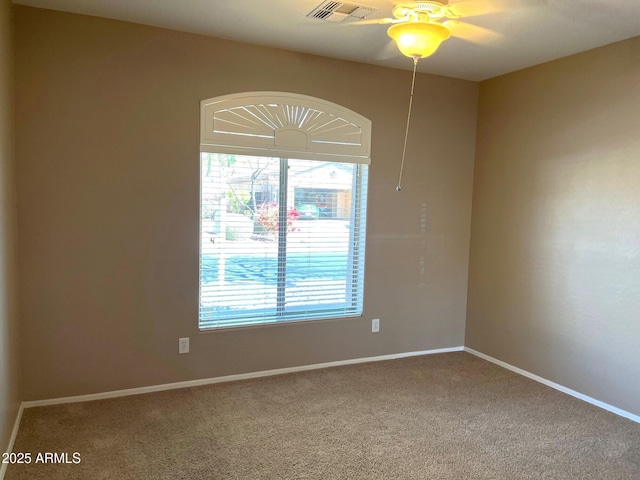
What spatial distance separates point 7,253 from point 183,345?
4.41 feet

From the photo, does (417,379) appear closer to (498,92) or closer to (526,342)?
(526,342)

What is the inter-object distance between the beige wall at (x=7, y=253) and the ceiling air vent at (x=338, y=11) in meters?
1.71

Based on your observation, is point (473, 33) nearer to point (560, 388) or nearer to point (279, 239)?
point (279, 239)

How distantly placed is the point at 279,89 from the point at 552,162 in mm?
2228

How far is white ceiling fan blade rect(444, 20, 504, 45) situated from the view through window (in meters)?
1.29

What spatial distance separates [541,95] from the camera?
391cm

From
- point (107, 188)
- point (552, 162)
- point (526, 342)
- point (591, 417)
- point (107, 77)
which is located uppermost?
point (107, 77)

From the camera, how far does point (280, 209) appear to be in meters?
3.84

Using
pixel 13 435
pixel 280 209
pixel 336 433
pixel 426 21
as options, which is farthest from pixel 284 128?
pixel 13 435

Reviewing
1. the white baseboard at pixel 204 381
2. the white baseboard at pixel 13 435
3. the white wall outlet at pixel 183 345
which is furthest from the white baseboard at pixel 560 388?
the white baseboard at pixel 13 435

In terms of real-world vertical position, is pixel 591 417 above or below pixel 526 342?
below

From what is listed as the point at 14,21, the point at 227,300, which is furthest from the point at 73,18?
the point at 227,300

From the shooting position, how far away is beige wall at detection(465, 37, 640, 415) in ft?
10.9

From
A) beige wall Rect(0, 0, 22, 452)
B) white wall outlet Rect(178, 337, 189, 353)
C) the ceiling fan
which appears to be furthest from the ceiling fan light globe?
white wall outlet Rect(178, 337, 189, 353)
